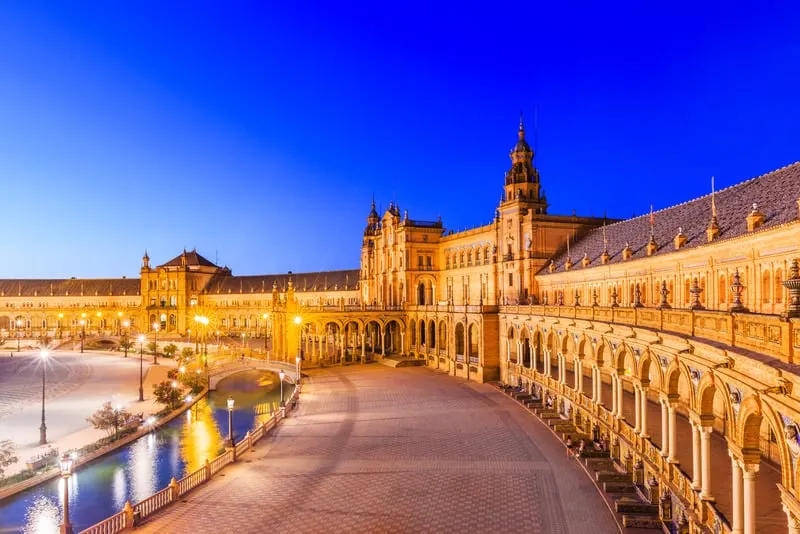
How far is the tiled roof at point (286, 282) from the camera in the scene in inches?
4477

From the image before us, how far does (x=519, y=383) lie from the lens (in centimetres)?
5250

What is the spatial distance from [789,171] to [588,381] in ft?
70.1

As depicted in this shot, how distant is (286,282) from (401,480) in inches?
3866

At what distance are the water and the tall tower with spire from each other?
35725mm

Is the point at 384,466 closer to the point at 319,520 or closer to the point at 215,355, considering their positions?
the point at 319,520

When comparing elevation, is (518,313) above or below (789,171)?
below

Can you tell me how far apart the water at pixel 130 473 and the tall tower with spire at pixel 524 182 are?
35.7 m

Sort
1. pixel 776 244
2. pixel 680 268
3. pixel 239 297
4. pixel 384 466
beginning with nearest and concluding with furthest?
pixel 776 244
pixel 384 466
pixel 680 268
pixel 239 297

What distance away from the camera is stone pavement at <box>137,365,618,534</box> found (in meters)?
22.9

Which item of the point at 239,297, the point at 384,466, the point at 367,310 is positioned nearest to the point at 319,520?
the point at 384,466

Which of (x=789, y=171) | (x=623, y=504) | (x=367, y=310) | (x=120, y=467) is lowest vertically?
(x=120, y=467)

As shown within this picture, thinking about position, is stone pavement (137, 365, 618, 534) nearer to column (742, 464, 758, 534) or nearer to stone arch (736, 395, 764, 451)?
column (742, 464, 758, 534)

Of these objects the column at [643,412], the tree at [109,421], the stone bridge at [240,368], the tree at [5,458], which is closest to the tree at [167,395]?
the tree at [109,421]

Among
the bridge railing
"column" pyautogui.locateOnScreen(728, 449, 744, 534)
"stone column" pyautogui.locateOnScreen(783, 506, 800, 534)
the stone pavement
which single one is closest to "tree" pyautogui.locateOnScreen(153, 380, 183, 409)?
the stone pavement
